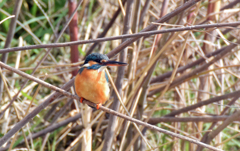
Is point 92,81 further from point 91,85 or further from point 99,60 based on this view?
point 99,60

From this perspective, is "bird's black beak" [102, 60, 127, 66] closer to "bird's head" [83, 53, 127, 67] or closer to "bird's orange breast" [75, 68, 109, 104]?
"bird's head" [83, 53, 127, 67]

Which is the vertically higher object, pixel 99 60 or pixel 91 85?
pixel 99 60

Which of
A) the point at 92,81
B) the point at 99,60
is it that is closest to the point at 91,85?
the point at 92,81

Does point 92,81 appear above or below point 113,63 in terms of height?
below

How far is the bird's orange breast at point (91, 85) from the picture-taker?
64.1 inches

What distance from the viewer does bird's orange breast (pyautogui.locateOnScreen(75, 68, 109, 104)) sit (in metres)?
1.63

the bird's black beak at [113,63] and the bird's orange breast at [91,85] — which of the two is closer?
the bird's black beak at [113,63]

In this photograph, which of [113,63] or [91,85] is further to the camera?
[91,85]

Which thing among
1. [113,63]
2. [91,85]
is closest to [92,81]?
[91,85]

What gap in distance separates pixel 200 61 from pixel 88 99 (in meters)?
1.25

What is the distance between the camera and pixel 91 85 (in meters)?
1.64

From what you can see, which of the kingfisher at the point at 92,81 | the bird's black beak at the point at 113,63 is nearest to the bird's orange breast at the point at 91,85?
the kingfisher at the point at 92,81

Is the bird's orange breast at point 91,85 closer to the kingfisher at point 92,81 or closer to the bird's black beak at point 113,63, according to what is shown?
the kingfisher at point 92,81

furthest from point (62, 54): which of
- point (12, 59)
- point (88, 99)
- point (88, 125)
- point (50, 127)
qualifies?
point (88, 99)
